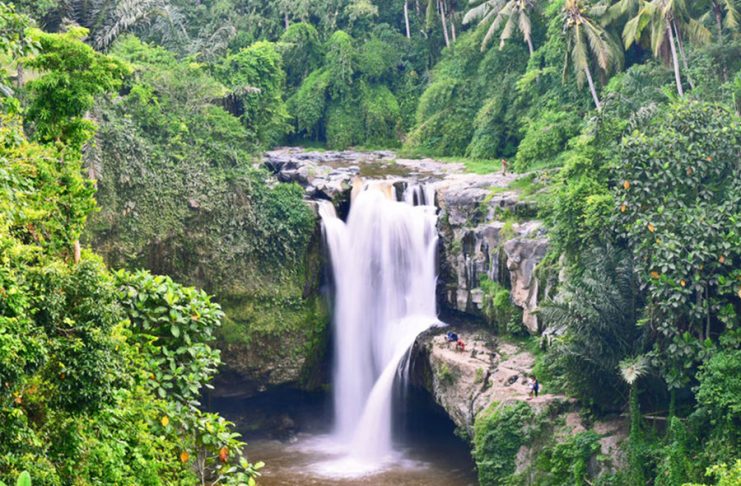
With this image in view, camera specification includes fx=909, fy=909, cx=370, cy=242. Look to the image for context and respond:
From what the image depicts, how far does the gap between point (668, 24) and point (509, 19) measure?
8253 millimetres

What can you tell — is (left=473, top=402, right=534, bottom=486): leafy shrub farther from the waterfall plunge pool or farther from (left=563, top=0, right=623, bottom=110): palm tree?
(left=563, top=0, right=623, bottom=110): palm tree

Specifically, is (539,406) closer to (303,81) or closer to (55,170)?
(55,170)

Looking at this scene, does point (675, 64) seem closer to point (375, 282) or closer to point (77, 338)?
point (375, 282)

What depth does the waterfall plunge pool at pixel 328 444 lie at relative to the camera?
73.3ft

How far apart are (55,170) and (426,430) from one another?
14.6m

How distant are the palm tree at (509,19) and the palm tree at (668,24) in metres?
6.17

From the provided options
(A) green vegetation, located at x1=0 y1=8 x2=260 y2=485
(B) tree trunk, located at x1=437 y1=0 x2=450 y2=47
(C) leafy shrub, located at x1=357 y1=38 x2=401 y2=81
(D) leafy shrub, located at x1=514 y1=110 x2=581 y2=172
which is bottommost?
(A) green vegetation, located at x1=0 y1=8 x2=260 y2=485

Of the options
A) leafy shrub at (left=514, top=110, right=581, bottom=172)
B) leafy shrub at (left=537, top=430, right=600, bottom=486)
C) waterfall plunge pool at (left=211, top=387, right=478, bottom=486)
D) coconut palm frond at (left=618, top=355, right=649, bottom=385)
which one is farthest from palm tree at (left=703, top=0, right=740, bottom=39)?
waterfall plunge pool at (left=211, top=387, right=478, bottom=486)

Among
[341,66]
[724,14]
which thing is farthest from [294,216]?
[724,14]

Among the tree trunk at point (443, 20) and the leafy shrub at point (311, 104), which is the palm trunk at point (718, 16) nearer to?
the tree trunk at point (443, 20)

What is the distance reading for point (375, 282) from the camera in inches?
1051

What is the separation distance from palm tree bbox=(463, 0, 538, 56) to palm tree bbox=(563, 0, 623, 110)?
375 centimetres

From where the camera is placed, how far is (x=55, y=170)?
13.9 metres

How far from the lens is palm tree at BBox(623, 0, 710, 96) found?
2453cm
